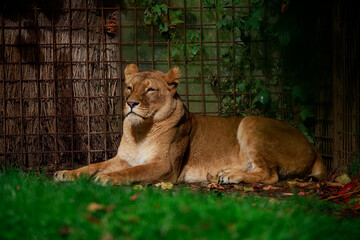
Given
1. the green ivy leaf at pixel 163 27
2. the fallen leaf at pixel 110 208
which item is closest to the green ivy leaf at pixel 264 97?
the green ivy leaf at pixel 163 27

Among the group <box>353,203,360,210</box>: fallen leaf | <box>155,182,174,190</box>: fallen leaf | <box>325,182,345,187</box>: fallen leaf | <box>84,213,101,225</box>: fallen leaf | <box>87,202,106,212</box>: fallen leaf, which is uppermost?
<box>87,202,106,212</box>: fallen leaf

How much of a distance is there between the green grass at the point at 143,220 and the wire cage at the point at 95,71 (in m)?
3.42

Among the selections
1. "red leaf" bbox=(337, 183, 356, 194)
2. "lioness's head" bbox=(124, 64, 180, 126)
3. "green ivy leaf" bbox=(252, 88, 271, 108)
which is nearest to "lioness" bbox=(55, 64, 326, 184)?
"lioness's head" bbox=(124, 64, 180, 126)

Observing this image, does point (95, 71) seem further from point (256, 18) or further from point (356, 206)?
point (356, 206)

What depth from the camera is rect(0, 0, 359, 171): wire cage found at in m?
6.91

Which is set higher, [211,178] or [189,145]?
[189,145]

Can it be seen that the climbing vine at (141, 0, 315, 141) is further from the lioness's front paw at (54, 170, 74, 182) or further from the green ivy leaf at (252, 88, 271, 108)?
the lioness's front paw at (54, 170, 74, 182)

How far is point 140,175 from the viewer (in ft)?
17.4

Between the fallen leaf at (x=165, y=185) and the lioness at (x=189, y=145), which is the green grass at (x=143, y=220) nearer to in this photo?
the fallen leaf at (x=165, y=185)

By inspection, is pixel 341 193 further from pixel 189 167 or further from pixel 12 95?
pixel 12 95

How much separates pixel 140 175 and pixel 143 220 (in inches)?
91.0

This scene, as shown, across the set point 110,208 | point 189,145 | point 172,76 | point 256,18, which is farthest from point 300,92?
point 256,18

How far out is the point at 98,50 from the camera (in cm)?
718

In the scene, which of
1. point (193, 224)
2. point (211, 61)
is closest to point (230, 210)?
point (193, 224)
